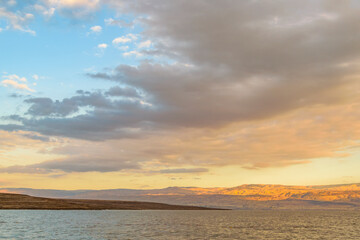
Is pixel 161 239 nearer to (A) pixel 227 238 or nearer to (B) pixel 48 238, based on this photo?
(A) pixel 227 238

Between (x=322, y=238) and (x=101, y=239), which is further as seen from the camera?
(x=322, y=238)

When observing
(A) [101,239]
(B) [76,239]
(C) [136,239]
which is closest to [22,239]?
(B) [76,239]

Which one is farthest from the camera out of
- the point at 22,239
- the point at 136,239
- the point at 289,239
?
the point at 289,239

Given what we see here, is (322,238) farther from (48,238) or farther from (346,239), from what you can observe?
(48,238)

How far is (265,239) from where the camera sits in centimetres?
7538

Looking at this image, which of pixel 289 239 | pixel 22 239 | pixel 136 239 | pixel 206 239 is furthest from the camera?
pixel 289 239

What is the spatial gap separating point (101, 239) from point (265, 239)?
3503cm

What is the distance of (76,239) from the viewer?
216ft

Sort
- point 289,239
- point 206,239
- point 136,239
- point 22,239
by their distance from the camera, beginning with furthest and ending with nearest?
point 289,239, point 206,239, point 136,239, point 22,239

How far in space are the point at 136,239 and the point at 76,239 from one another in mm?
11376

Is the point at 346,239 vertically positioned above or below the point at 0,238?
below

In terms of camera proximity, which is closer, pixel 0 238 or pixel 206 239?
pixel 0 238

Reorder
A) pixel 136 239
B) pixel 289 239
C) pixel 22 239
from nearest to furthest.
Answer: pixel 22 239, pixel 136 239, pixel 289 239

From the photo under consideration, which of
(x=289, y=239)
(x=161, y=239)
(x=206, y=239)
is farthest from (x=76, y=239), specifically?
(x=289, y=239)
